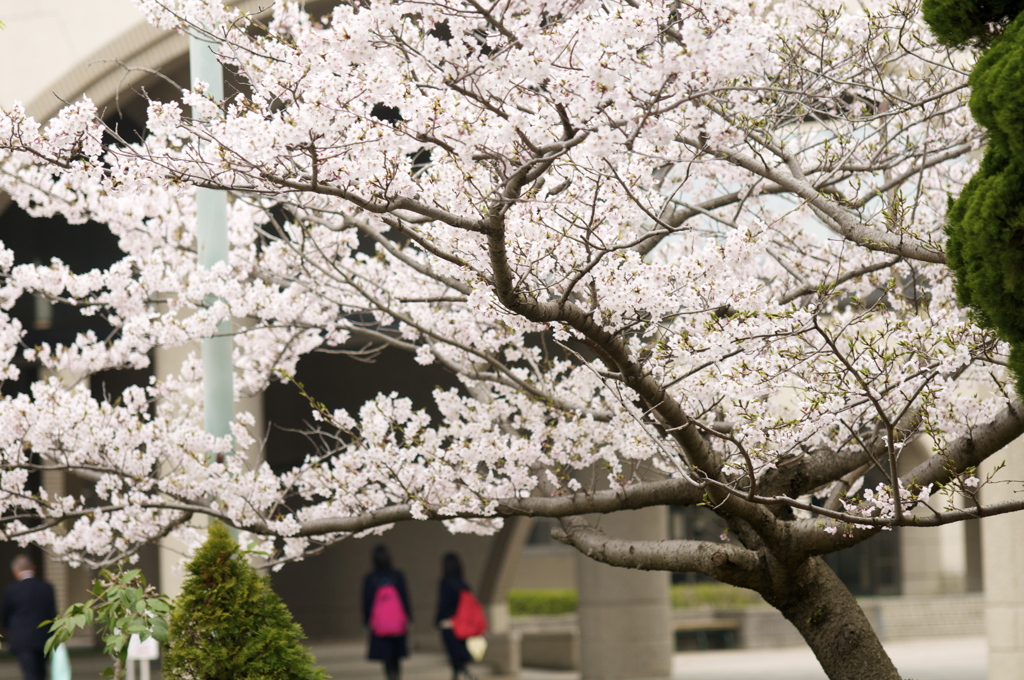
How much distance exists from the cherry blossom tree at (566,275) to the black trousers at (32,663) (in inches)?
132

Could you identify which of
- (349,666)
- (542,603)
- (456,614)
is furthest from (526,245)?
(542,603)

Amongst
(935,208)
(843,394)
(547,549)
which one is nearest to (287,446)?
(547,549)

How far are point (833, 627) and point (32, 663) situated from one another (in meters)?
6.92

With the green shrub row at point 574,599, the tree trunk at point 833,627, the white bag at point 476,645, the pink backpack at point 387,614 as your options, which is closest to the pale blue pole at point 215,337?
the tree trunk at point 833,627

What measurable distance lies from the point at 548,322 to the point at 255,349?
3.38 metres

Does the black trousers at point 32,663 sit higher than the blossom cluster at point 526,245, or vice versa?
the blossom cluster at point 526,245

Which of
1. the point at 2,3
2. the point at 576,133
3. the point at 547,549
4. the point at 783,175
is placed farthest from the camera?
the point at 547,549

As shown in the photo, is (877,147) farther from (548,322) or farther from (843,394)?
(548,322)

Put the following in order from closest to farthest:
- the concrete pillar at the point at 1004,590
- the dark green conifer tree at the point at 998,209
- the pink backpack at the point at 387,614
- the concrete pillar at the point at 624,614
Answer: the dark green conifer tree at the point at 998,209
the concrete pillar at the point at 1004,590
the pink backpack at the point at 387,614
the concrete pillar at the point at 624,614

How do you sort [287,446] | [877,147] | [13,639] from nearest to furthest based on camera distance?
[877,147]
[13,639]
[287,446]

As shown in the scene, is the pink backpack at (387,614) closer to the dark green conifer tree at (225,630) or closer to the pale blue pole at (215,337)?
the pale blue pole at (215,337)

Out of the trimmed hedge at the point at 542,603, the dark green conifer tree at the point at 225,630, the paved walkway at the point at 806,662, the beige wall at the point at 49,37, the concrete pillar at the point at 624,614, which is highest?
the beige wall at the point at 49,37

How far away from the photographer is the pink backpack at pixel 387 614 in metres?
11.3

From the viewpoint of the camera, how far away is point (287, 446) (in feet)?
57.7
